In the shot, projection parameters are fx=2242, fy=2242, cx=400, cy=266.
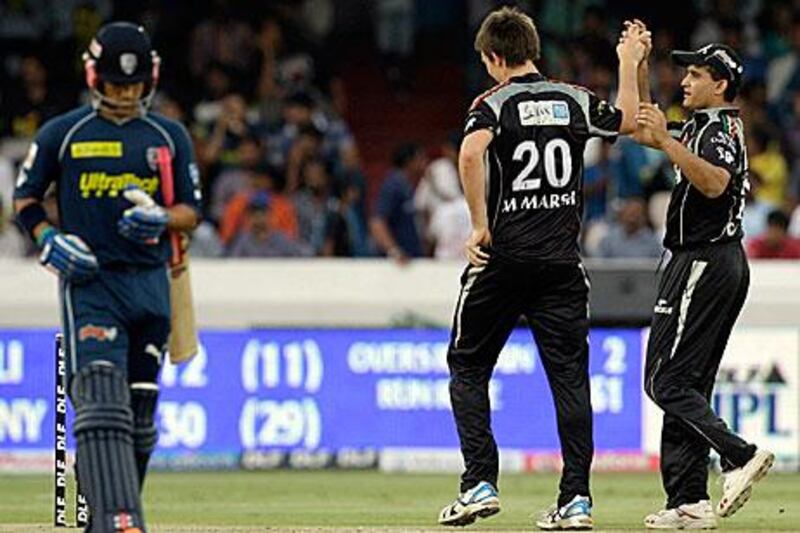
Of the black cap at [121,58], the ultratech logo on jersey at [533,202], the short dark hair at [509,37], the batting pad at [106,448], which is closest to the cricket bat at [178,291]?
the black cap at [121,58]

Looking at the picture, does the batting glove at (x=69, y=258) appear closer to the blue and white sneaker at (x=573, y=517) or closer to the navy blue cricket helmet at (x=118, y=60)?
the navy blue cricket helmet at (x=118, y=60)

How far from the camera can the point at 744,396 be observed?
1792 cm

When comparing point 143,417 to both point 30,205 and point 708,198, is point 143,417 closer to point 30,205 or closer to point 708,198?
point 30,205

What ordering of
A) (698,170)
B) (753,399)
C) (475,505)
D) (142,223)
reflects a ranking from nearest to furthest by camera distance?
(142,223)
(698,170)
(475,505)
(753,399)

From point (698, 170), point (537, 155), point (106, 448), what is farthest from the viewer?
point (537, 155)

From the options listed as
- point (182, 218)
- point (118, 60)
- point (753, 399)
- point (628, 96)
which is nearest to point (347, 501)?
point (628, 96)

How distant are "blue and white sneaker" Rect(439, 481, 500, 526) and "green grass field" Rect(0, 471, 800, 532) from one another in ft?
0.46

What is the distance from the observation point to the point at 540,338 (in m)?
11.2

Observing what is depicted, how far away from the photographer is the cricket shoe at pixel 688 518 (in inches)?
441

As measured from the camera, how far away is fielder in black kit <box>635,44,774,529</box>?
11.1 metres

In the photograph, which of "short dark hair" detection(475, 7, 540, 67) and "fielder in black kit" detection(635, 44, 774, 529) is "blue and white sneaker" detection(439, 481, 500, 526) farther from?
"short dark hair" detection(475, 7, 540, 67)

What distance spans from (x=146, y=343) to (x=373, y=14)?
16.2 m

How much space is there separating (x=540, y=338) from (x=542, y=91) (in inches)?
48.9

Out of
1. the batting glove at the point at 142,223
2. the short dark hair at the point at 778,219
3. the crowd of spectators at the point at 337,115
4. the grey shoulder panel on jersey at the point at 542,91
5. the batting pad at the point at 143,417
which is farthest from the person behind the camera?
the crowd of spectators at the point at 337,115
